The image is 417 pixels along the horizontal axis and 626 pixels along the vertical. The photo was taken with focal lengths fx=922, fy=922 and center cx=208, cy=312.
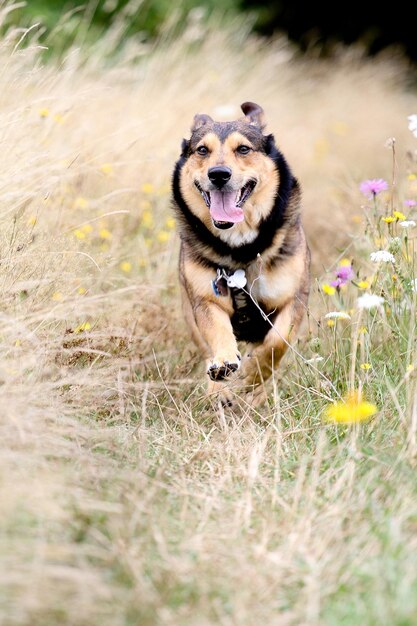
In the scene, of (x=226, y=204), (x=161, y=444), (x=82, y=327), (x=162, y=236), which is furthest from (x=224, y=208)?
(x=162, y=236)

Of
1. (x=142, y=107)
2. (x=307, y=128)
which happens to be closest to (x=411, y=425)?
(x=142, y=107)

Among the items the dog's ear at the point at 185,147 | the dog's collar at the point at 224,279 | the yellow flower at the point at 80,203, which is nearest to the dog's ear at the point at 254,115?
the dog's ear at the point at 185,147

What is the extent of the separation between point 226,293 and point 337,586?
6.95ft

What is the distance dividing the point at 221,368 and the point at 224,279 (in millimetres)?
547

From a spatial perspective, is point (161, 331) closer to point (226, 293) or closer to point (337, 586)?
point (226, 293)

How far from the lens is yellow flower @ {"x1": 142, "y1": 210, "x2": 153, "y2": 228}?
6.09 m

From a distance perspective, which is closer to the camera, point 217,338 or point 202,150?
point 217,338

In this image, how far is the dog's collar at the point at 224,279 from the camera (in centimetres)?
431

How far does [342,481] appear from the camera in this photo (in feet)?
9.79

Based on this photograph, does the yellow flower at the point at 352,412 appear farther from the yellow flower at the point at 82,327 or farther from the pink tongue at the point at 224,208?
the pink tongue at the point at 224,208

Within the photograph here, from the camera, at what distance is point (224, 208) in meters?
4.34

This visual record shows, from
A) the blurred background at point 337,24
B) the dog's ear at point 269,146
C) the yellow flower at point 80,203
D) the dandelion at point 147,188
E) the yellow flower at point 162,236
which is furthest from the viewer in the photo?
the blurred background at point 337,24

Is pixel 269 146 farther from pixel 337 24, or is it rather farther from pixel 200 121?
pixel 337 24

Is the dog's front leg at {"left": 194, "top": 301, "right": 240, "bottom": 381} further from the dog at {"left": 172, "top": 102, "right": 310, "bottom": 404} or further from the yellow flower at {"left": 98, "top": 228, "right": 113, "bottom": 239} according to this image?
the yellow flower at {"left": 98, "top": 228, "right": 113, "bottom": 239}
